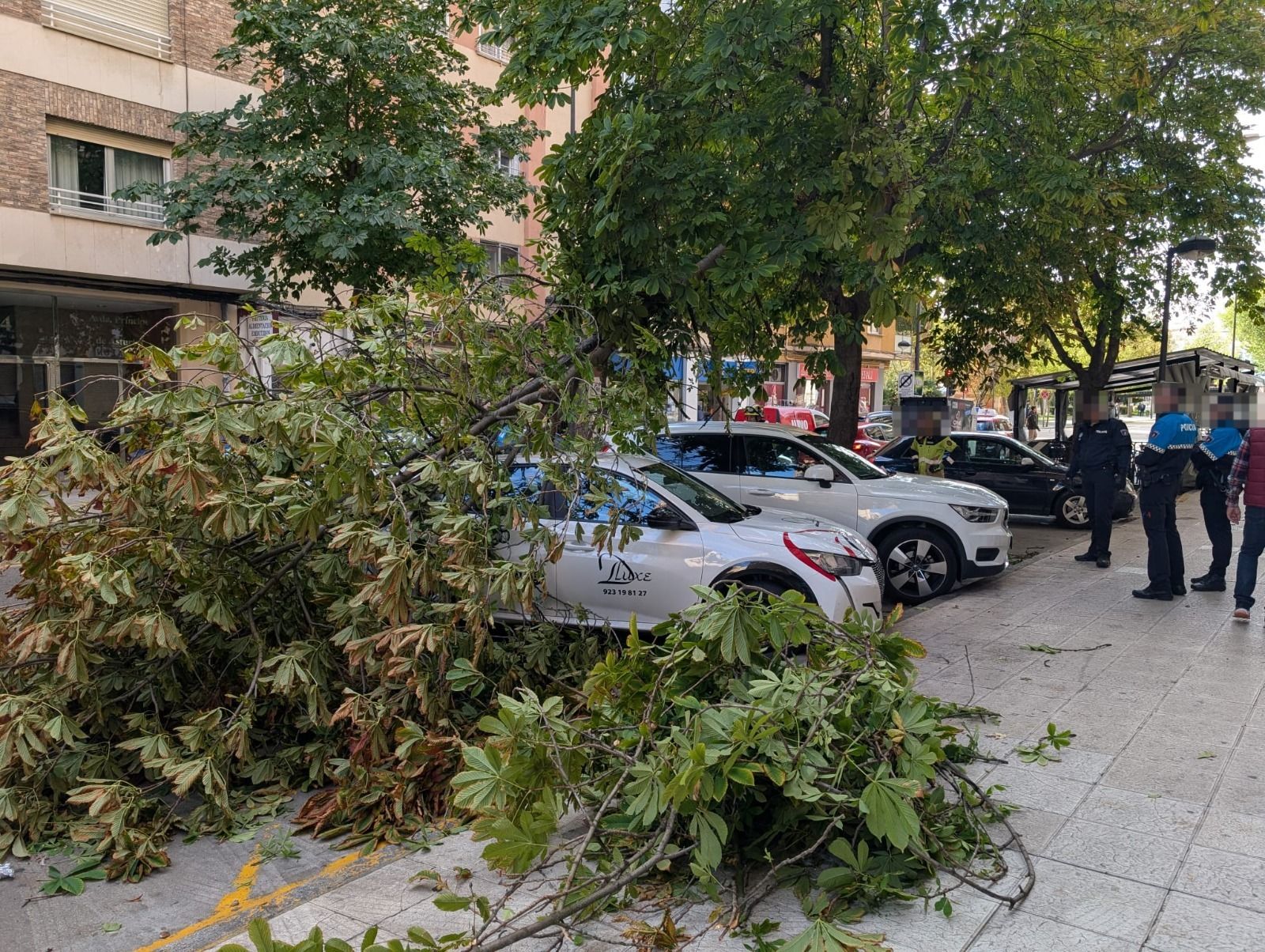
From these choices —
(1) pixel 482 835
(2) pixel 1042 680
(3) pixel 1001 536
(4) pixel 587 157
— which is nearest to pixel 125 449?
(1) pixel 482 835

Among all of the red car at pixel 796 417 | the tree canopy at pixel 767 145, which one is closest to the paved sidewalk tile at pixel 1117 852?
the tree canopy at pixel 767 145

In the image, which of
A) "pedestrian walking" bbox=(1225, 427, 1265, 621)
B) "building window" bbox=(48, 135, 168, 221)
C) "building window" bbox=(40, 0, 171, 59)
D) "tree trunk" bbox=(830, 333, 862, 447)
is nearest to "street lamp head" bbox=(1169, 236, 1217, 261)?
"tree trunk" bbox=(830, 333, 862, 447)

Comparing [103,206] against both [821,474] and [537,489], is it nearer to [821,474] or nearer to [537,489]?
[821,474]

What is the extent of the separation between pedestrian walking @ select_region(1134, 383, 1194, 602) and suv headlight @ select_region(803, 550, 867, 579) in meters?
3.32

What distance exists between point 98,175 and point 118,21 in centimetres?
Result: 260

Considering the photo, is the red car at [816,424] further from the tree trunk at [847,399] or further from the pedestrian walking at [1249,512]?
the pedestrian walking at [1249,512]

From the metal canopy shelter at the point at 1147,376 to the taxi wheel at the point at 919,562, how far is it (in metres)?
12.0

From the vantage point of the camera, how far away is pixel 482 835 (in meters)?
3.44

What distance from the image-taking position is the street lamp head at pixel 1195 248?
557 inches

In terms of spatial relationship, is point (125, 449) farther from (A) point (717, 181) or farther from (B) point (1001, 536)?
(B) point (1001, 536)

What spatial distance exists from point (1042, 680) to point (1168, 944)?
3.33m

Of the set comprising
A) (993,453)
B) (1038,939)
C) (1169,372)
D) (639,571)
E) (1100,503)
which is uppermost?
(1169,372)

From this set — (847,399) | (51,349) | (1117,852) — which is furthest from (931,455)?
(51,349)

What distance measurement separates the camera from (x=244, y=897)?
13.0ft
